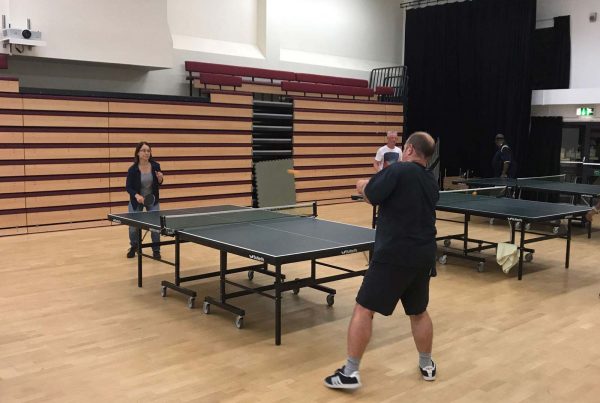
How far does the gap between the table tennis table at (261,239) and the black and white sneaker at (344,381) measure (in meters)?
0.81

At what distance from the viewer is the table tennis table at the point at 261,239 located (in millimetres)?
4086

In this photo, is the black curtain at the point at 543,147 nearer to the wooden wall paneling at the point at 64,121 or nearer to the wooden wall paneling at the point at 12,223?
the wooden wall paneling at the point at 64,121

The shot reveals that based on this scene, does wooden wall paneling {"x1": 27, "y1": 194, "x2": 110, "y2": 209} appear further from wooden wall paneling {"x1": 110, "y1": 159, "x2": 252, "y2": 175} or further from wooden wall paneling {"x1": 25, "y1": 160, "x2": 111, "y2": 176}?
wooden wall paneling {"x1": 110, "y1": 159, "x2": 252, "y2": 175}

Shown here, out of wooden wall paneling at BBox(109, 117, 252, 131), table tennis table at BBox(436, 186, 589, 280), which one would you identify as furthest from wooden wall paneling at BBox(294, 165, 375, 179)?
table tennis table at BBox(436, 186, 589, 280)

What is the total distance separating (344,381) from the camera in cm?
338

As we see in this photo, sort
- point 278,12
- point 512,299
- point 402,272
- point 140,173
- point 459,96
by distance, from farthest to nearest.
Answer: point 459,96
point 278,12
point 140,173
point 512,299
point 402,272

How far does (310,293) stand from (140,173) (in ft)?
8.14

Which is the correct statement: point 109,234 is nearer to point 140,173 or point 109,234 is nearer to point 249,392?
point 140,173

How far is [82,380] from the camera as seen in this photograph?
3475mm

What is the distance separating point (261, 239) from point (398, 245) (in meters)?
1.47

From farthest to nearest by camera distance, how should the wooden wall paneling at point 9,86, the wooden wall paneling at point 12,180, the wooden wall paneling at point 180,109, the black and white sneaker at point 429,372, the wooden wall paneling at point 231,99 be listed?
the wooden wall paneling at point 231,99 → the wooden wall paneling at point 180,109 → the wooden wall paneling at point 12,180 → the wooden wall paneling at point 9,86 → the black and white sneaker at point 429,372

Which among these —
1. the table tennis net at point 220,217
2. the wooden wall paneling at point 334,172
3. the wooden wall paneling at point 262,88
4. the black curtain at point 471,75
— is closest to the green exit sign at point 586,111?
the black curtain at point 471,75

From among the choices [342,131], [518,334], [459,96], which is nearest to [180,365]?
[518,334]

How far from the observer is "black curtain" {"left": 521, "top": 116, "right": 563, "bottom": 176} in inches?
493
